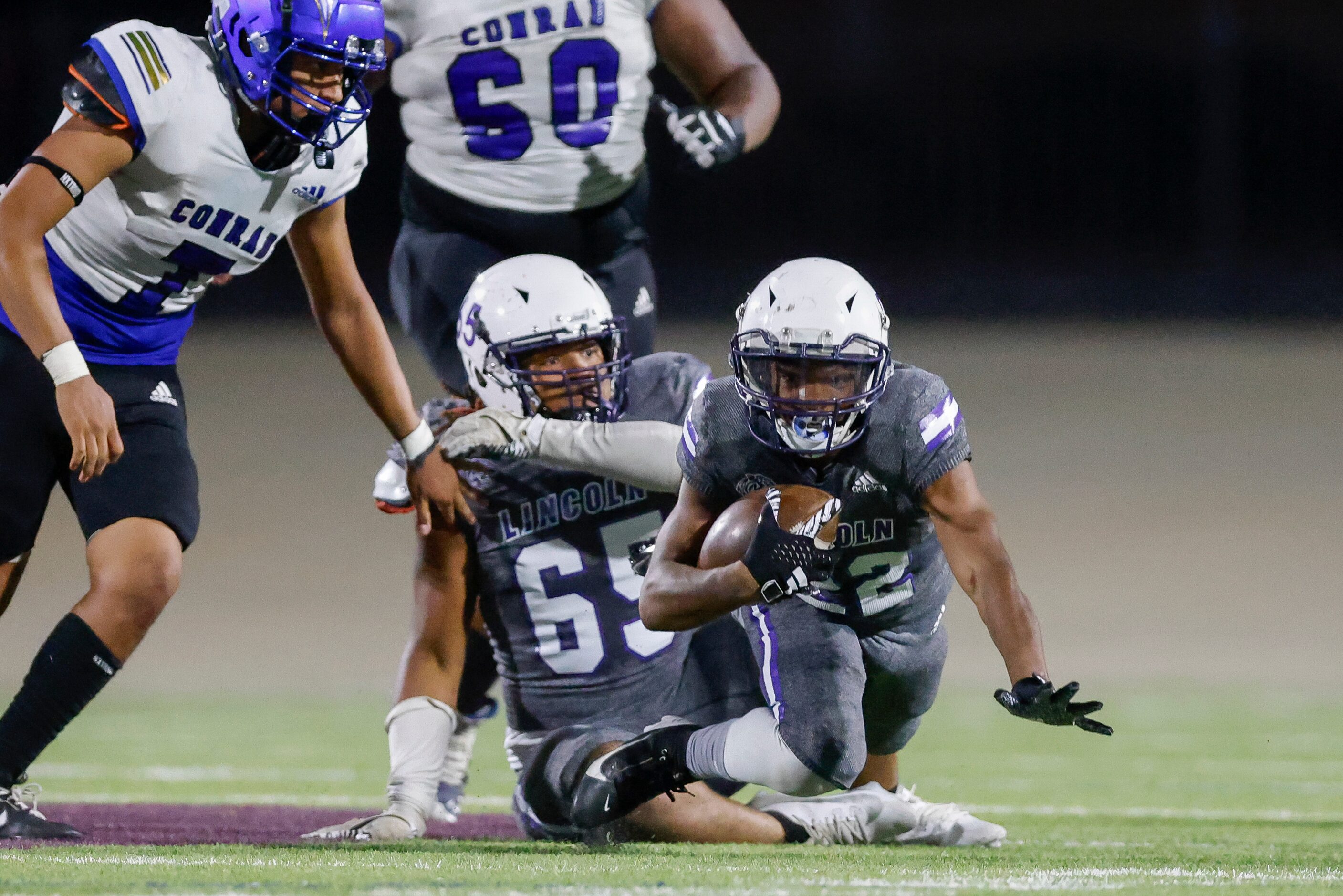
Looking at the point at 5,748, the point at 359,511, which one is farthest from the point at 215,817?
the point at 359,511

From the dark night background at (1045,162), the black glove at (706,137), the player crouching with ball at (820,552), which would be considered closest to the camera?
the player crouching with ball at (820,552)

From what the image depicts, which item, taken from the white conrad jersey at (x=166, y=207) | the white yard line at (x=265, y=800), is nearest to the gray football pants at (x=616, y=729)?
the white yard line at (x=265, y=800)

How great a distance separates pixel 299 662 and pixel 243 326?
4213 millimetres

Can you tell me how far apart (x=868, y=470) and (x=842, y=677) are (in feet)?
1.39

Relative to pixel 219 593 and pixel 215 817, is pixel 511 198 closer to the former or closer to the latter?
pixel 215 817

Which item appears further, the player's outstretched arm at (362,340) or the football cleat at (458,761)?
the football cleat at (458,761)

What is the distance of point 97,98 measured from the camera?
3633 mm

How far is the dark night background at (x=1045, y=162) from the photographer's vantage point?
1184 cm

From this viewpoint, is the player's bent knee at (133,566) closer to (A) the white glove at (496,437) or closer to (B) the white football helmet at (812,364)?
(A) the white glove at (496,437)

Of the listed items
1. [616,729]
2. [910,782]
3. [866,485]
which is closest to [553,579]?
[616,729]

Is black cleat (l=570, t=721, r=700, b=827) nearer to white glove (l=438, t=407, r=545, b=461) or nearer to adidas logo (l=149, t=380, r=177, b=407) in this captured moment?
white glove (l=438, t=407, r=545, b=461)

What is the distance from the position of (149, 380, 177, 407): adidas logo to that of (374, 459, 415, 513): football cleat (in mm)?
494

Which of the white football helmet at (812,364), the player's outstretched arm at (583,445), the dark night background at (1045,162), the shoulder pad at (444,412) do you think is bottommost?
the dark night background at (1045,162)

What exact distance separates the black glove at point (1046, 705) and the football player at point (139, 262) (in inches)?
57.2
